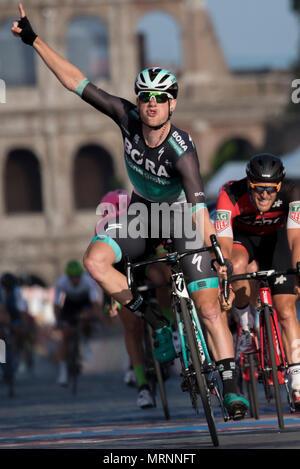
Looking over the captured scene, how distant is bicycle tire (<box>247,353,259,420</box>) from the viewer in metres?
9.21

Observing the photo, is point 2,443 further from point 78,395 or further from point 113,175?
point 113,175

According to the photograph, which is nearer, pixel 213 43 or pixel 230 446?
pixel 230 446

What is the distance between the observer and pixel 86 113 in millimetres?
68250

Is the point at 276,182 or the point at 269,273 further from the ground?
the point at 276,182

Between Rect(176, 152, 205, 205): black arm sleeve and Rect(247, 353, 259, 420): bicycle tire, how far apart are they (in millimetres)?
2069

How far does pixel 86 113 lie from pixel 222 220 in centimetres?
6001

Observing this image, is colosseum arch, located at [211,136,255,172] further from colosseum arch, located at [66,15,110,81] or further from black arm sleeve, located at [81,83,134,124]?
black arm sleeve, located at [81,83,134,124]

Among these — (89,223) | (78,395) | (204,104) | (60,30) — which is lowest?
(78,395)

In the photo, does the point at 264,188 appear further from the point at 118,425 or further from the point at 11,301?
the point at 11,301

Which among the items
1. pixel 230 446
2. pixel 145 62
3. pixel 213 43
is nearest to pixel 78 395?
pixel 230 446

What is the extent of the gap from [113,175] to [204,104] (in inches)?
244

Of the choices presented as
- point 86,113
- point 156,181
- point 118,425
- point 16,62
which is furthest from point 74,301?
point 16,62

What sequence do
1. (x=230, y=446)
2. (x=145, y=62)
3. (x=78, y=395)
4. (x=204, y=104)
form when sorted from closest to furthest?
1. (x=230, y=446)
2. (x=78, y=395)
3. (x=204, y=104)
4. (x=145, y=62)
